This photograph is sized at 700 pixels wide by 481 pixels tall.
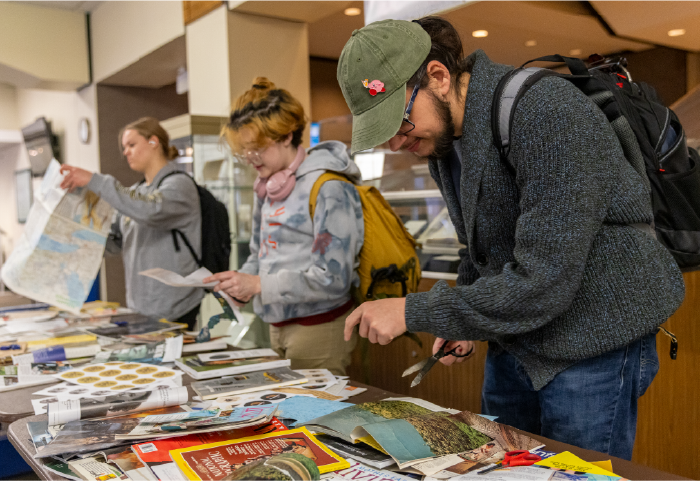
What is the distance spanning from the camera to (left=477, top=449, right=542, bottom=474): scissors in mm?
885

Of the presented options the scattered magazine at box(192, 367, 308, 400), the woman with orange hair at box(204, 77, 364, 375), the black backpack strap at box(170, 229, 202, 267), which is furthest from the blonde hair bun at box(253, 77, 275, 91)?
the scattered magazine at box(192, 367, 308, 400)

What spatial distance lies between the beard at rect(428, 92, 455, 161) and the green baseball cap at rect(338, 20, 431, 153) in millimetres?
75

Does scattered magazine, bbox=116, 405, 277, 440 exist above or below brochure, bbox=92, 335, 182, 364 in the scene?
A: above

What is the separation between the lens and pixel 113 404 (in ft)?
3.97

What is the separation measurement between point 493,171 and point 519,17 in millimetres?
3417

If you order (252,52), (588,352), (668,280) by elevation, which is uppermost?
(252,52)

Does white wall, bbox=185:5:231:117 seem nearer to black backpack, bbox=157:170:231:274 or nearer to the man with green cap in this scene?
black backpack, bbox=157:170:231:274

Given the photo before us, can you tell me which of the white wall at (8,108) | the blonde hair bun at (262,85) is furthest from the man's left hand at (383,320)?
the white wall at (8,108)

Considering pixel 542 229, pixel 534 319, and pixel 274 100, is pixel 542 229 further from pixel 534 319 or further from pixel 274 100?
pixel 274 100

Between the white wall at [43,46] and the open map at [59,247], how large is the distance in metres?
3.37

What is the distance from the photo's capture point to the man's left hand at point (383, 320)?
1.01 m

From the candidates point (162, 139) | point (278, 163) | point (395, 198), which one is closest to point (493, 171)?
point (278, 163)

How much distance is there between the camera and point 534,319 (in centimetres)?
95

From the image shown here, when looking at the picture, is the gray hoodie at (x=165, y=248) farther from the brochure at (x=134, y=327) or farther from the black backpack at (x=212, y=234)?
the brochure at (x=134, y=327)
